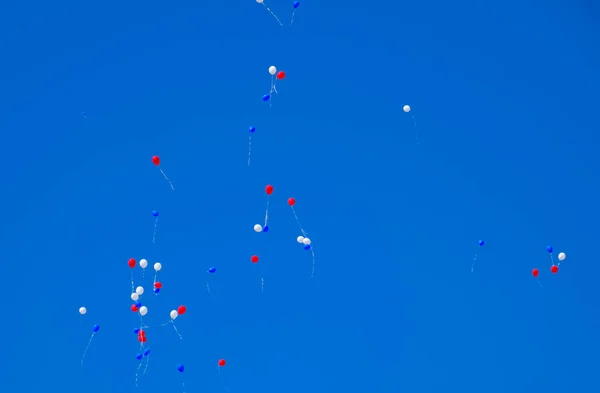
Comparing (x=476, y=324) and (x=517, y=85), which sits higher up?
(x=517, y=85)

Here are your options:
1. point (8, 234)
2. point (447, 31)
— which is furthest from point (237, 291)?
point (447, 31)

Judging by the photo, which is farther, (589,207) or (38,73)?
(589,207)

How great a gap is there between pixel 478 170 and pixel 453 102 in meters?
0.29

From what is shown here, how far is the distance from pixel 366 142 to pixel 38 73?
126cm

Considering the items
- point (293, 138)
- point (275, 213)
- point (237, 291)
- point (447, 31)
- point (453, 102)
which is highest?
point (447, 31)

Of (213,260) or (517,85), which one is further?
(517,85)

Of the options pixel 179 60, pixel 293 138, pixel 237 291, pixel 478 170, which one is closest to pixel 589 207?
pixel 478 170

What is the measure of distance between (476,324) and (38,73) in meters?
1.93

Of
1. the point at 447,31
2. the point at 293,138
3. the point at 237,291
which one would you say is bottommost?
the point at 237,291

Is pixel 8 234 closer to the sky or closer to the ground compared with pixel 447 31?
closer to the ground

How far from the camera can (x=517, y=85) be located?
3500mm

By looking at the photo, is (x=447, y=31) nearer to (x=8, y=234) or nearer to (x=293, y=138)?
(x=293, y=138)

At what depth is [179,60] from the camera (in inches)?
128

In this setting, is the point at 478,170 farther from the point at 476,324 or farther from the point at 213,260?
the point at 213,260
